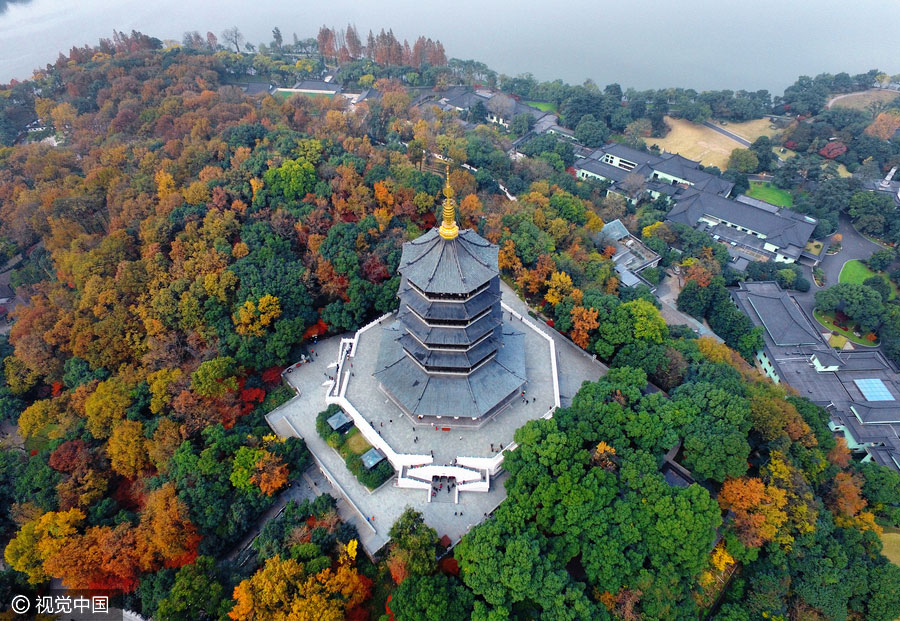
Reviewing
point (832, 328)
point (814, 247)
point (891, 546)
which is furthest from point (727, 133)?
point (891, 546)

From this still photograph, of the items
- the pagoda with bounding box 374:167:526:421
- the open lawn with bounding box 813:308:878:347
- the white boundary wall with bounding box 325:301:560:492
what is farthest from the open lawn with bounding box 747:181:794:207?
the pagoda with bounding box 374:167:526:421

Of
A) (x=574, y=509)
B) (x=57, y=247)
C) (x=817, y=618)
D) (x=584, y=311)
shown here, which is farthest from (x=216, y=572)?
(x=57, y=247)

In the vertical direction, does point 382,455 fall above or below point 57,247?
below

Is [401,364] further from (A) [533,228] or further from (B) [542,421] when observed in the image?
(A) [533,228]

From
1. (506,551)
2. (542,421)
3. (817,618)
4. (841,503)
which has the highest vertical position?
(542,421)

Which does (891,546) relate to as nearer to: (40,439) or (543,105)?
(40,439)

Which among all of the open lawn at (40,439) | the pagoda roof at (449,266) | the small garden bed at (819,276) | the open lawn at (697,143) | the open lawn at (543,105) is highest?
the pagoda roof at (449,266)

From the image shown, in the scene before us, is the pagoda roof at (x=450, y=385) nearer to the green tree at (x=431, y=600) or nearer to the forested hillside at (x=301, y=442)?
the forested hillside at (x=301, y=442)

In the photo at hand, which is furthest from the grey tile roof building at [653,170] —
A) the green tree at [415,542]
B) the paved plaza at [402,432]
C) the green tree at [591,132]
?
the green tree at [415,542]
